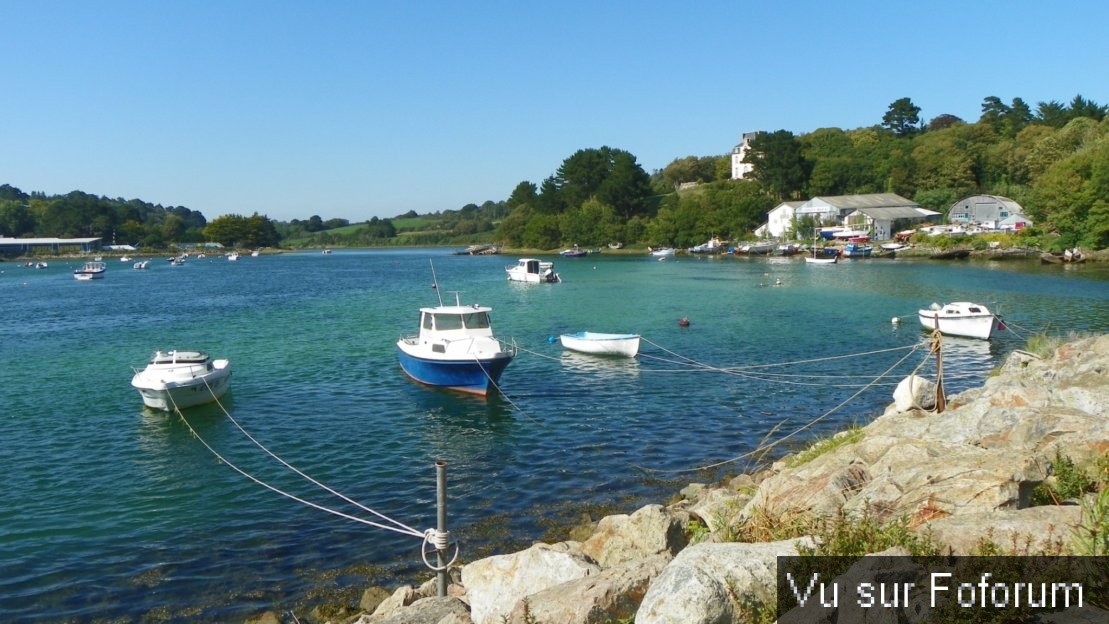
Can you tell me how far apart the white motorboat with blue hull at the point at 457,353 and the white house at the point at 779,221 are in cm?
12285

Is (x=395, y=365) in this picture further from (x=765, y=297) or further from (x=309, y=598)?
(x=765, y=297)

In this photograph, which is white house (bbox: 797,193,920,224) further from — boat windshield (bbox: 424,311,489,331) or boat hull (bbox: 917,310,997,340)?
boat windshield (bbox: 424,311,489,331)

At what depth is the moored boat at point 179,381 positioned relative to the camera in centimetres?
2836

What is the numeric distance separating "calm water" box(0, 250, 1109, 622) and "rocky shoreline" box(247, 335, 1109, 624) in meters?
3.08

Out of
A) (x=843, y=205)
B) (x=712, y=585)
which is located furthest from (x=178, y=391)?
(x=843, y=205)

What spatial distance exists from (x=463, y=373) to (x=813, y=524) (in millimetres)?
22396

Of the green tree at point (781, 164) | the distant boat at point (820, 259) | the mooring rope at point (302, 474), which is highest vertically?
the green tree at point (781, 164)

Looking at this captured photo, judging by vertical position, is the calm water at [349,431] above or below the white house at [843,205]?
below

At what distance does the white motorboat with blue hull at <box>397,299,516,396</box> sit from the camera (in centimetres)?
3069

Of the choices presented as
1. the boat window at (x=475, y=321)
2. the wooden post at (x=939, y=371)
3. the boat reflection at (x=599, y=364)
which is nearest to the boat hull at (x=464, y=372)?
the boat window at (x=475, y=321)

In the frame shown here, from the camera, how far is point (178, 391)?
28547mm

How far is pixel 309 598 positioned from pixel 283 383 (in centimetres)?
2104

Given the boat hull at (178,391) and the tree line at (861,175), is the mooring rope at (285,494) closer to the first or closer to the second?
the boat hull at (178,391)

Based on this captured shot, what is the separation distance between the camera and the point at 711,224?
160 m
